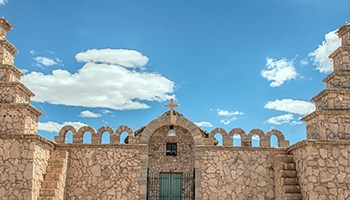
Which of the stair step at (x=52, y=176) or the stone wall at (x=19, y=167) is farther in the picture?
the stair step at (x=52, y=176)

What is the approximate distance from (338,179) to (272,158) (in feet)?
9.16

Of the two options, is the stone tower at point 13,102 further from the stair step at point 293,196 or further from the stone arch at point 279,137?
the stair step at point 293,196

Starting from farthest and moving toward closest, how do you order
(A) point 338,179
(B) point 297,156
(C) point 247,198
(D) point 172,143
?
(D) point 172,143 → (C) point 247,198 → (B) point 297,156 → (A) point 338,179

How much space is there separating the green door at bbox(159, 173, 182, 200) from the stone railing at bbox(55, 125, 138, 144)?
7.54 ft

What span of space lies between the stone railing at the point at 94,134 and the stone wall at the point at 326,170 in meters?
6.32

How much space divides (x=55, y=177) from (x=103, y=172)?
1.83m

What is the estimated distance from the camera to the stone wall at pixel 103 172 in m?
14.1

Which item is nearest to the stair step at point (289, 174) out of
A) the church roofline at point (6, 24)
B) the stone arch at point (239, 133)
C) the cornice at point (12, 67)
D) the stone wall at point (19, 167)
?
the stone arch at point (239, 133)

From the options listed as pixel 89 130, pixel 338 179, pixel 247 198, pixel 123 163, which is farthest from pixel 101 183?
pixel 338 179

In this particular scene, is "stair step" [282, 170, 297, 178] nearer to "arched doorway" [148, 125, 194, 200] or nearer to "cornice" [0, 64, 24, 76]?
"arched doorway" [148, 125, 194, 200]

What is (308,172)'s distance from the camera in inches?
478

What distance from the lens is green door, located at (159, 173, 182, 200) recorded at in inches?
604

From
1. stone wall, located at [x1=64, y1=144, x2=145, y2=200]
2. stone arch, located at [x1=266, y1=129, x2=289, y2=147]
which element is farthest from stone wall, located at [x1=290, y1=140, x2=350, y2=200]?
stone wall, located at [x1=64, y1=144, x2=145, y2=200]

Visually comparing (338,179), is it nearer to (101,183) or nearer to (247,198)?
(247,198)
